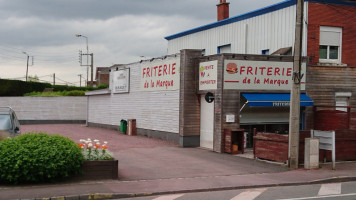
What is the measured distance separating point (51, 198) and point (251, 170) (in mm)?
6999

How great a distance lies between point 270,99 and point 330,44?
18.2ft

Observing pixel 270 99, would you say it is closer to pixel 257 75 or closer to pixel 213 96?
pixel 257 75

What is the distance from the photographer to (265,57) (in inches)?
756

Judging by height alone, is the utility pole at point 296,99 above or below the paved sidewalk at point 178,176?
above

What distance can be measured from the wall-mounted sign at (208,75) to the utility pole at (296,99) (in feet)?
16.3

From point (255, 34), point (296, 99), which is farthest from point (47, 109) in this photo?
point (296, 99)

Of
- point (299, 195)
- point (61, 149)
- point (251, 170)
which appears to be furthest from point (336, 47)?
point (61, 149)

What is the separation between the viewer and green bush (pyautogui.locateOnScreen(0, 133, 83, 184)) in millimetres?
10297

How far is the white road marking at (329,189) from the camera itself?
10.6 metres

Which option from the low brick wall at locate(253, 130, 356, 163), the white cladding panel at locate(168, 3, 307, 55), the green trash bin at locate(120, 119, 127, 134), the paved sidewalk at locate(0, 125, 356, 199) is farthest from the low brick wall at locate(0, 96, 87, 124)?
the low brick wall at locate(253, 130, 356, 163)

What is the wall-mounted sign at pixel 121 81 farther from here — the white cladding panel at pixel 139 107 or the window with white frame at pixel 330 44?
the window with white frame at pixel 330 44

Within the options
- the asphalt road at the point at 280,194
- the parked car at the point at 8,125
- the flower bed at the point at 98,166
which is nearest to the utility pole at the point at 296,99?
the asphalt road at the point at 280,194

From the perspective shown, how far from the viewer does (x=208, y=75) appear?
1931cm

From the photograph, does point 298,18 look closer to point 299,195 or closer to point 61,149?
point 299,195
